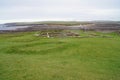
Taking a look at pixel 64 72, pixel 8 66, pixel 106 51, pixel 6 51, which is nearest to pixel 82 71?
pixel 64 72

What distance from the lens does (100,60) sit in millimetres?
24406

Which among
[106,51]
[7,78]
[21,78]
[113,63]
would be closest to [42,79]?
[21,78]

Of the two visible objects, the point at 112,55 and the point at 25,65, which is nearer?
the point at 25,65

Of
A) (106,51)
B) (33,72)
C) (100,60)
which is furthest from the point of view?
(106,51)

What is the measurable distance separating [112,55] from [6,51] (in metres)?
15.2

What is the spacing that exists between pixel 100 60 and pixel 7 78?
1167 centimetres

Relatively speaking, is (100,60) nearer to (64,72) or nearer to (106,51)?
(106,51)

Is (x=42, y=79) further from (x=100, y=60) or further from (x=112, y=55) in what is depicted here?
(x=112, y=55)

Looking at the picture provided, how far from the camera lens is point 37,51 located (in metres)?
30.3

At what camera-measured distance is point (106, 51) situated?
29.2 m

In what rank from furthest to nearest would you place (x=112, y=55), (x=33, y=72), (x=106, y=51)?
(x=106, y=51) → (x=112, y=55) → (x=33, y=72)

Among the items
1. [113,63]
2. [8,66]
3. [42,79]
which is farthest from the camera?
[113,63]

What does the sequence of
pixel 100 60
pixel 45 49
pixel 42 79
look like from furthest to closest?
pixel 45 49
pixel 100 60
pixel 42 79

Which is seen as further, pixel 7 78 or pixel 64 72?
pixel 64 72
